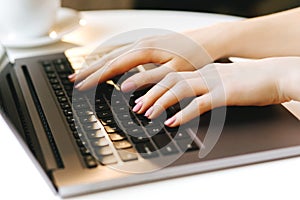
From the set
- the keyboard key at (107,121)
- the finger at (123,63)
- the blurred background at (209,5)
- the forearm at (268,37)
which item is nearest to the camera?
the keyboard key at (107,121)

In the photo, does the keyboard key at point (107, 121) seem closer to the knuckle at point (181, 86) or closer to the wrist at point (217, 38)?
the knuckle at point (181, 86)

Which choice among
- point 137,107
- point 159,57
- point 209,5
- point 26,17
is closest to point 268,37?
point 159,57

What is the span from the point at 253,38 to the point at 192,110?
0.87ft

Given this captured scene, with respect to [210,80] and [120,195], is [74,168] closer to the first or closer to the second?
[120,195]

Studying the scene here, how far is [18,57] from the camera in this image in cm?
96

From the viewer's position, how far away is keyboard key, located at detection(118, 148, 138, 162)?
625 millimetres

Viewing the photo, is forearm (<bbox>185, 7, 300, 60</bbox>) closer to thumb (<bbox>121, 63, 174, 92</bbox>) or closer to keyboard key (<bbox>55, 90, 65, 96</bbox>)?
thumb (<bbox>121, 63, 174, 92</bbox>)

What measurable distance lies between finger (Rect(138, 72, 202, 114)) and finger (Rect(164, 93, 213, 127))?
0.13 ft

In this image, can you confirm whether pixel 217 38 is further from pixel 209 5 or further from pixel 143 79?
pixel 209 5

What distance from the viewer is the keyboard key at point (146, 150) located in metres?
0.63

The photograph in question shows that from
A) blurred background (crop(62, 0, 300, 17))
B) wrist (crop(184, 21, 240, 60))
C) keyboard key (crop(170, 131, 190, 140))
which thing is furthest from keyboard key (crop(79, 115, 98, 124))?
blurred background (crop(62, 0, 300, 17))

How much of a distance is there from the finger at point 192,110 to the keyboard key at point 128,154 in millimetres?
67

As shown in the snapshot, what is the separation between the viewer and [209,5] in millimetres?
1456

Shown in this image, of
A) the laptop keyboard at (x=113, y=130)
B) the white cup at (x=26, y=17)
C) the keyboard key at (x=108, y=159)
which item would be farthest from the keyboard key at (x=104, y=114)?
the white cup at (x=26, y=17)
